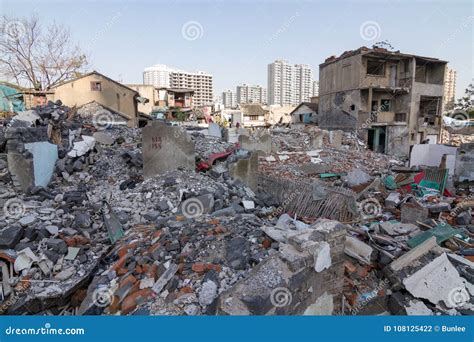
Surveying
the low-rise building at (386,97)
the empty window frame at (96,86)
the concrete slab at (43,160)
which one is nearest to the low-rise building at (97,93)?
the empty window frame at (96,86)

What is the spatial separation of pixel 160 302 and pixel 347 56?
74.4 ft

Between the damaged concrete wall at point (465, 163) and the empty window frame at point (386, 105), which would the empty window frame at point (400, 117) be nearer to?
the empty window frame at point (386, 105)

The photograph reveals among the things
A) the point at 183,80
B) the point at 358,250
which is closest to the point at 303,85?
the point at 183,80

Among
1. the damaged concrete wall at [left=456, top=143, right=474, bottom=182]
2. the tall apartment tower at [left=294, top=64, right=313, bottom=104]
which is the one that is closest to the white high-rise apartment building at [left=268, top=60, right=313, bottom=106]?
the tall apartment tower at [left=294, top=64, right=313, bottom=104]

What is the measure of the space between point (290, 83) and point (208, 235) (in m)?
62.2

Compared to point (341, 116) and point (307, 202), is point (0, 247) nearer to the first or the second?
point (307, 202)

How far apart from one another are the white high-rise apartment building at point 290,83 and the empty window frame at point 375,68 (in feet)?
127

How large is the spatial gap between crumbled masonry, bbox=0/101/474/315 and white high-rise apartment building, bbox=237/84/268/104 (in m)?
65.6

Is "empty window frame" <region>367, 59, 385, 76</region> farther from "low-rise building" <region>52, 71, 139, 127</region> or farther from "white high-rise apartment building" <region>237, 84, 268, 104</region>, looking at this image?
"white high-rise apartment building" <region>237, 84, 268, 104</region>

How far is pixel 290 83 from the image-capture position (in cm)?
6138

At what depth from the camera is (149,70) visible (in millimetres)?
45312

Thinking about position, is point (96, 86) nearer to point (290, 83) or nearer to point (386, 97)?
point (386, 97)

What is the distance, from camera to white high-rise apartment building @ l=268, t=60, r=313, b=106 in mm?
59906

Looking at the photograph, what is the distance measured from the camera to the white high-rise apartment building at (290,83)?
59.9 m
